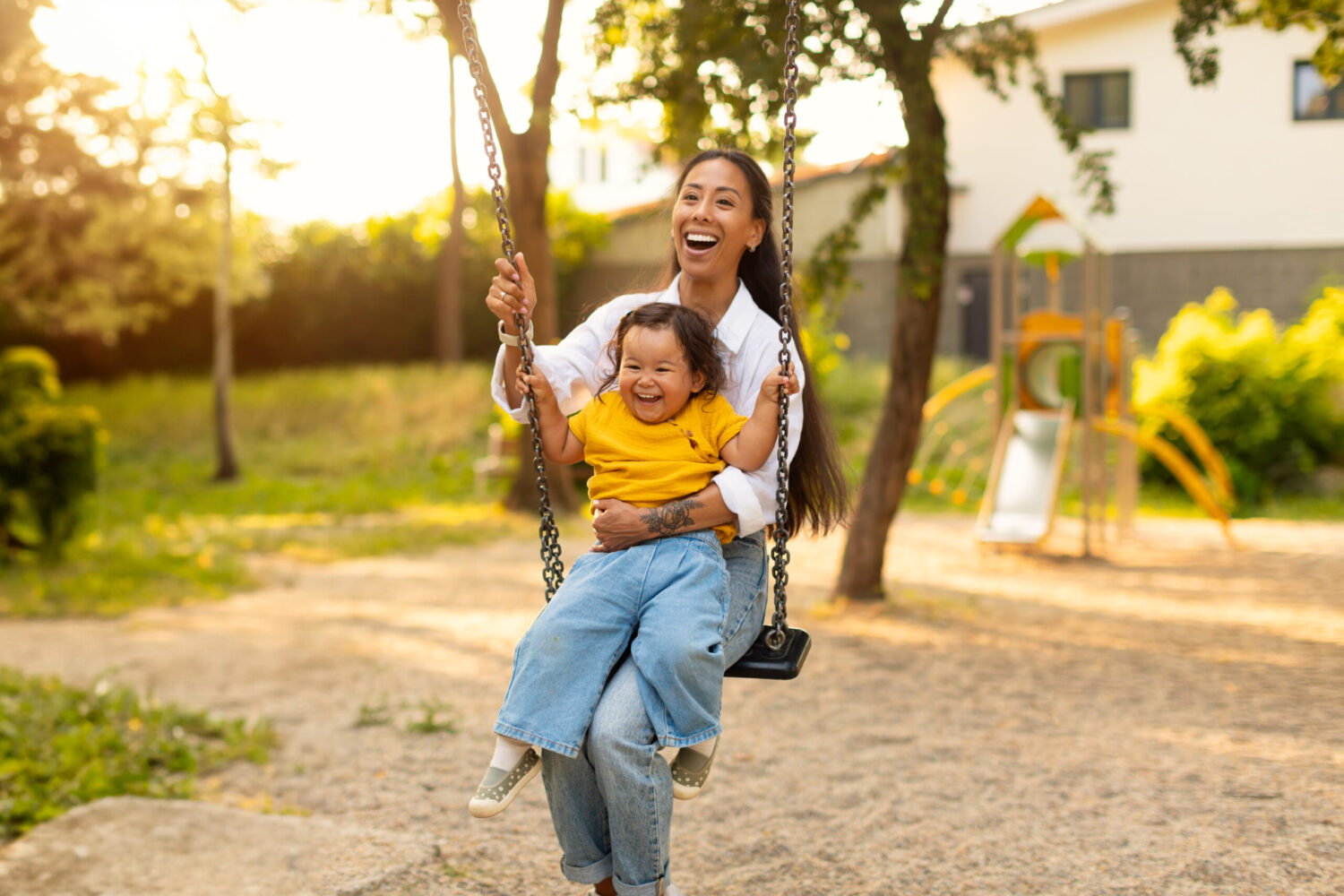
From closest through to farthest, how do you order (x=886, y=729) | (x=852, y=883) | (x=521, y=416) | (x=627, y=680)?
1. (x=627, y=680)
2. (x=521, y=416)
3. (x=852, y=883)
4. (x=886, y=729)

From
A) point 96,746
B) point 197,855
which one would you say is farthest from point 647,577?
point 96,746

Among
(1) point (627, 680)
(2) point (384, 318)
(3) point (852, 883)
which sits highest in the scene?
(2) point (384, 318)

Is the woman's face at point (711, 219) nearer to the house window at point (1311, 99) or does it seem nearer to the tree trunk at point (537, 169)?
the tree trunk at point (537, 169)

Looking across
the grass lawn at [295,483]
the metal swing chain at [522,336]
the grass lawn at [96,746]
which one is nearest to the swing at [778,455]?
the metal swing chain at [522,336]

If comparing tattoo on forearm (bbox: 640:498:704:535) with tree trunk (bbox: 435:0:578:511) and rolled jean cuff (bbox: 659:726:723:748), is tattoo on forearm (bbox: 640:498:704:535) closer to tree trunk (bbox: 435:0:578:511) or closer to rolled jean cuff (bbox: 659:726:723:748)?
rolled jean cuff (bbox: 659:726:723:748)

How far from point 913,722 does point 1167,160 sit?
14.4 metres

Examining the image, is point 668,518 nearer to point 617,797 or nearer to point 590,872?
point 617,797

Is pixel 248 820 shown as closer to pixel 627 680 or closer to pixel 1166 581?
pixel 627 680

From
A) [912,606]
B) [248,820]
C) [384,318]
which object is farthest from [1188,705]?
[384,318]

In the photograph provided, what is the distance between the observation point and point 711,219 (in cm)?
264

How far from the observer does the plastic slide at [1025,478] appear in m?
8.04

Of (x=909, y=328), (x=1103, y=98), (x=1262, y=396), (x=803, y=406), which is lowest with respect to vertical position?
(x=803, y=406)

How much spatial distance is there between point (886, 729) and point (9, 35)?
6.39 m

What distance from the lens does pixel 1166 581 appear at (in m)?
7.41
